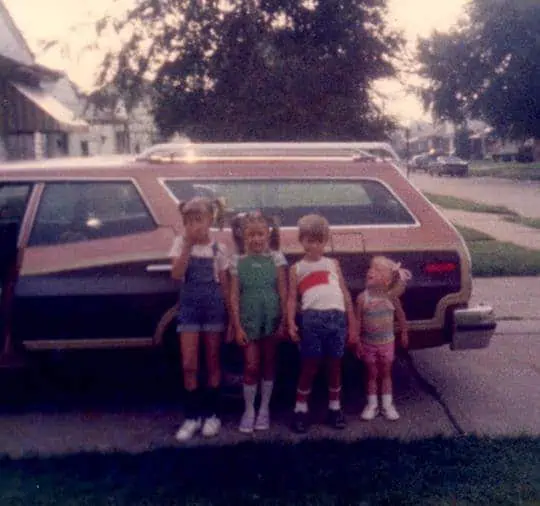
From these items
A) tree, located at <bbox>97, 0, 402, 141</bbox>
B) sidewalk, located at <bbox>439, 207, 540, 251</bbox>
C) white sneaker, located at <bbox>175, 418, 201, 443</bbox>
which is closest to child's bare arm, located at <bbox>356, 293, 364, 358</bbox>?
white sneaker, located at <bbox>175, 418, 201, 443</bbox>

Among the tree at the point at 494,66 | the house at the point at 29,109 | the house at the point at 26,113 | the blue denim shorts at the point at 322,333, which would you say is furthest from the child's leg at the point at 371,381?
the tree at the point at 494,66

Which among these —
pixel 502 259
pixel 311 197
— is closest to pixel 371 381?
pixel 311 197

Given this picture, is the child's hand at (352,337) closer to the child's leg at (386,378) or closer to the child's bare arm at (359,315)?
the child's bare arm at (359,315)

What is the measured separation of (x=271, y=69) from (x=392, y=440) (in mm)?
11435

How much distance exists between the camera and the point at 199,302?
5.36 m

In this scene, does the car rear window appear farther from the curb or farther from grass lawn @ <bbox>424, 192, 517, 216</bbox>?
grass lawn @ <bbox>424, 192, 517, 216</bbox>

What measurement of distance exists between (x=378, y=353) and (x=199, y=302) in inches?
46.0

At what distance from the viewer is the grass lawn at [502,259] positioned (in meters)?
11.7

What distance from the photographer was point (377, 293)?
18.5ft

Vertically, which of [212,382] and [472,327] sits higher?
[472,327]

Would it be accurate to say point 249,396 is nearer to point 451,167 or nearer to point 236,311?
point 236,311

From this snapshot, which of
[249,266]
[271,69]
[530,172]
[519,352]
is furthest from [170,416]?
[530,172]

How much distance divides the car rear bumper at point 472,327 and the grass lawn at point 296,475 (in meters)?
0.85

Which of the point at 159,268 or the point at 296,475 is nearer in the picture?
the point at 296,475
